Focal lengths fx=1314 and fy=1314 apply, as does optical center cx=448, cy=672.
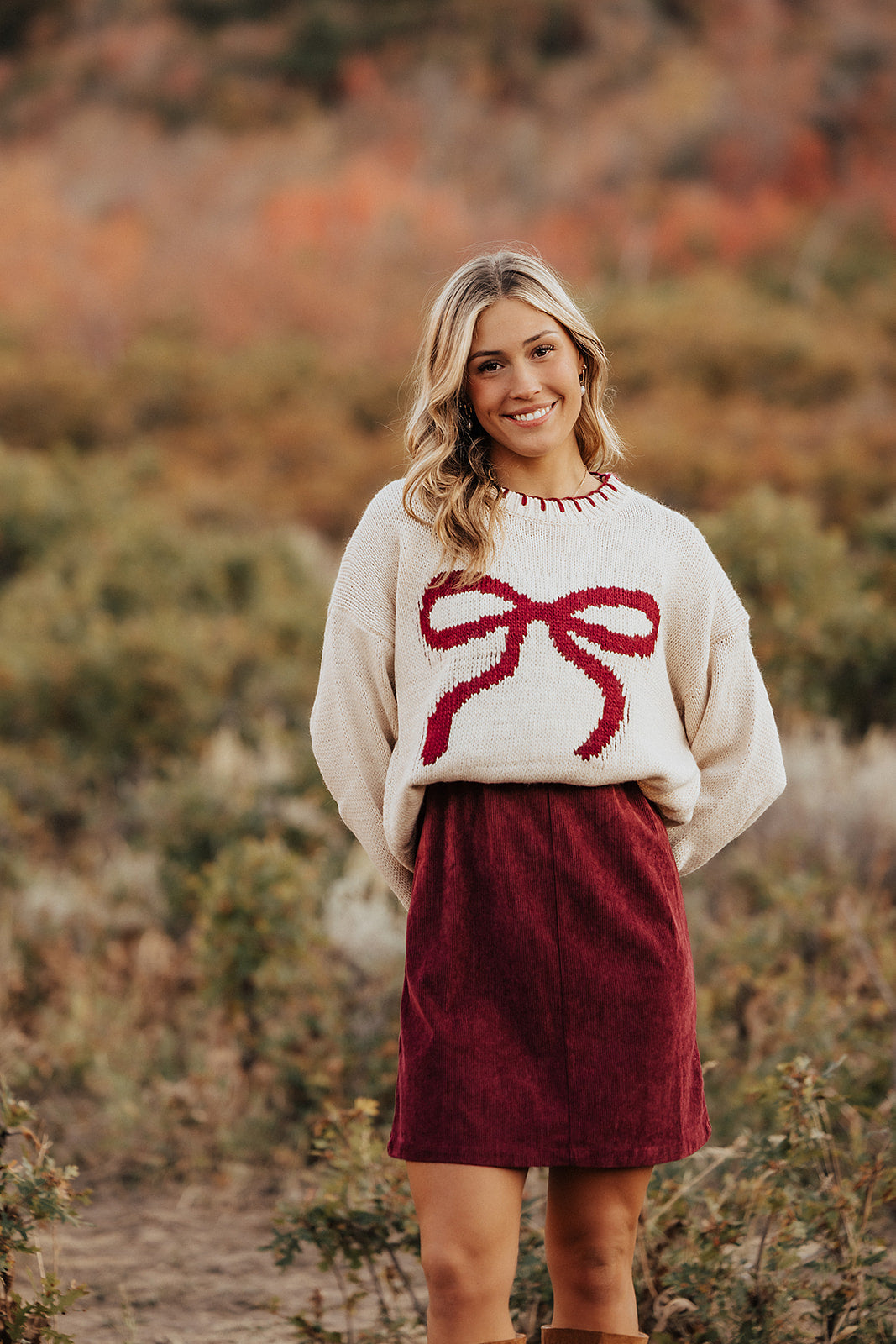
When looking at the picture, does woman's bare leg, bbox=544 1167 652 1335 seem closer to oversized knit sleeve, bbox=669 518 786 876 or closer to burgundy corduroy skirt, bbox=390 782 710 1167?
burgundy corduroy skirt, bbox=390 782 710 1167

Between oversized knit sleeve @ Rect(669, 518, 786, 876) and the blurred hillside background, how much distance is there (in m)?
0.94

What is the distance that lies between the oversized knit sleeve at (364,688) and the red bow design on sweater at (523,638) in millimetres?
96

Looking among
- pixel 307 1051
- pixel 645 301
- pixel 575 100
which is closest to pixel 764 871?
pixel 307 1051

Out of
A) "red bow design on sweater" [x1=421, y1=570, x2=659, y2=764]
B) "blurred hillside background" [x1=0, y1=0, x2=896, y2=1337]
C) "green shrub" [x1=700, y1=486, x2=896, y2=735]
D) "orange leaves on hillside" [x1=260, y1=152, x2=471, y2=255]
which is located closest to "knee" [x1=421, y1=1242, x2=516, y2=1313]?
"red bow design on sweater" [x1=421, y1=570, x2=659, y2=764]

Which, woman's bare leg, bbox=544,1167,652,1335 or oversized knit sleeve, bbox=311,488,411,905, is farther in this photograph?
oversized knit sleeve, bbox=311,488,411,905

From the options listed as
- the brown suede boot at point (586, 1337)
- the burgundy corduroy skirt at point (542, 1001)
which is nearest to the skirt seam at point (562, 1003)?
the burgundy corduroy skirt at point (542, 1001)

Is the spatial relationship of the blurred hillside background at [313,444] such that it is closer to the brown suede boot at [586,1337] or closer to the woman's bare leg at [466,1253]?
the brown suede boot at [586,1337]

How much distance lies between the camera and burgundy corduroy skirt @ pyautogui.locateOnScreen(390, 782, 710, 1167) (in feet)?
6.07

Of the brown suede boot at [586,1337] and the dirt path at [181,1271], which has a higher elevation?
the brown suede boot at [586,1337]

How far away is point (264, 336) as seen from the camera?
72.8 feet

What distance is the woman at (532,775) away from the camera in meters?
1.86

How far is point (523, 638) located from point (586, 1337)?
1.04 m

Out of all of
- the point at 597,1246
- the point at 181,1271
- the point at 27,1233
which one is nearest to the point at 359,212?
the point at 181,1271

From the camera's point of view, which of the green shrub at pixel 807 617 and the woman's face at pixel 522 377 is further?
the green shrub at pixel 807 617
